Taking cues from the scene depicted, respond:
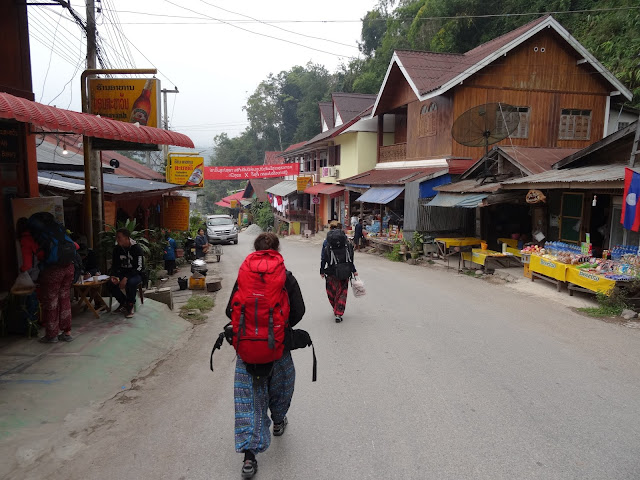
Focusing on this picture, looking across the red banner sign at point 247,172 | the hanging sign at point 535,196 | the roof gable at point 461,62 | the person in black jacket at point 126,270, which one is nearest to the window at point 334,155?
the red banner sign at point 247,172

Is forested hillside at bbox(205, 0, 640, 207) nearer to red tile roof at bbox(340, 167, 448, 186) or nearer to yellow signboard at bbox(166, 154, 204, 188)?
red tile roof at bbox(340, 167, 448, 186)

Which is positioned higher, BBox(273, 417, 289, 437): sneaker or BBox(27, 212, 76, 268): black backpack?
BBox(27, 212, 76, 268): black backpack

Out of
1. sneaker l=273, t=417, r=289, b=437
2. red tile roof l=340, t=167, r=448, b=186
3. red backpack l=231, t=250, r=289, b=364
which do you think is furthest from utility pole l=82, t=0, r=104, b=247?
red tile roof l=340, t=167, r=448, b=186

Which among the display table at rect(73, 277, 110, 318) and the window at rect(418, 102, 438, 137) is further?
the window at rect(418, 102, 438, 137)

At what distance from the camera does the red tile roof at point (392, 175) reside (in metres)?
17.2

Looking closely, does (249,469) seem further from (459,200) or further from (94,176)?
(459,200)

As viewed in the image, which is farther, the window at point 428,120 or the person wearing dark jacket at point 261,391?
the window at point 428,120

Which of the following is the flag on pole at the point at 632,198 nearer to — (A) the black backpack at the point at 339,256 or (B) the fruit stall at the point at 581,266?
(B) the fruit stall at the point at 581,266

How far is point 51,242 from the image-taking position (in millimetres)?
5492

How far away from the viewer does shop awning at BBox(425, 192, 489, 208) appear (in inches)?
499

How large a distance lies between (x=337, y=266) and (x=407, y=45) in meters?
30.3

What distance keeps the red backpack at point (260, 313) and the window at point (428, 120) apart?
52.5 feet

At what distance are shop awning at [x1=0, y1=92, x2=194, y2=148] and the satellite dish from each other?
9.85m

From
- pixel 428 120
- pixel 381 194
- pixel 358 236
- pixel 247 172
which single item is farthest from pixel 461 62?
pixel 247 172
